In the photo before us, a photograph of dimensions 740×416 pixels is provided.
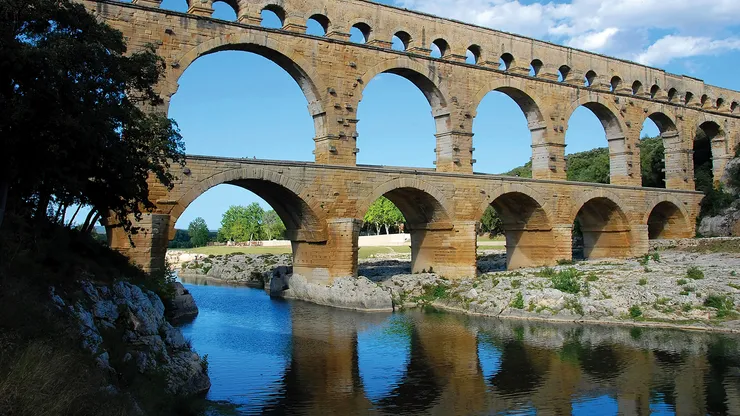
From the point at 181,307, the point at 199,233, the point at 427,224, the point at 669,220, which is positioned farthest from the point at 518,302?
the point at 199,233

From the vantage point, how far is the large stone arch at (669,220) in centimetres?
3891

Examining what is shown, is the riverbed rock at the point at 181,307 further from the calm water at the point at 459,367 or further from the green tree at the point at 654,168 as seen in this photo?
the green tree at the point at 654,168

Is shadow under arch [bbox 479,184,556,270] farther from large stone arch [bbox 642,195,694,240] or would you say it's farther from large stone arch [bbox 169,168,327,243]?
large stone arch [bbox 169,168,327,243]

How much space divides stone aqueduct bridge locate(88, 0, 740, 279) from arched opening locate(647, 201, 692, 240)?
0.19 metres

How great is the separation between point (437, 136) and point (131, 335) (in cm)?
2014

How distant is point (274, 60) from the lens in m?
25.9

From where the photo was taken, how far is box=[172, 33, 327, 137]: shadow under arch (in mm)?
23156

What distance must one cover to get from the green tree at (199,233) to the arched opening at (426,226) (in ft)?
273

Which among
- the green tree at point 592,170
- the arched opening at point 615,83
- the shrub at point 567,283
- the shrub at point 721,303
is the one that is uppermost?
the arched opening at point 615,83

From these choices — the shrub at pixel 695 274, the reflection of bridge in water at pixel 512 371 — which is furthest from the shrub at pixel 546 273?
the reflection of bridge in water at pixel 512 371

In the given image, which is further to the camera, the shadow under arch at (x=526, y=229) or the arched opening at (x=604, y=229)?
the arched opening at (x=604, y=229)

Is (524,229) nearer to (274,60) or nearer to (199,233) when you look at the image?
(274,60)

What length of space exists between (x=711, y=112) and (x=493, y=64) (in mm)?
20054

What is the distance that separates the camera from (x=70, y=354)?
27.1ft
